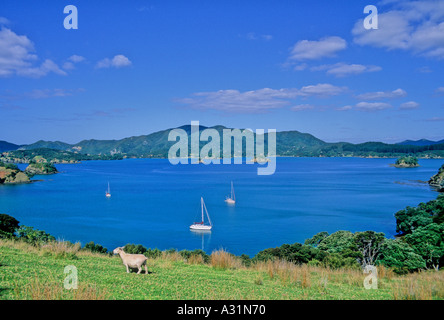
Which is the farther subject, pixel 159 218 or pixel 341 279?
pixel 159 218

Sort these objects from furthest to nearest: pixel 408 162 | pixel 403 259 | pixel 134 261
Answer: pixel 408 162 → pixel 403 259 → pixel 134 261

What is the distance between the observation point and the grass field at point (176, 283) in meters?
6.53

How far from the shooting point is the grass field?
21.4 feet

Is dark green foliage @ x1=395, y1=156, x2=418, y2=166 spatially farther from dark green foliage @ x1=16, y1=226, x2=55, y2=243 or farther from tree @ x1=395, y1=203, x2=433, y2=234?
dark green foliage @ x1=16, y1=226, x2=55, y2=243

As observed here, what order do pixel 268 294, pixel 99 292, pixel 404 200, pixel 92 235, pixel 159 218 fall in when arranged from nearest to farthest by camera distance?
pixel 99 292 < pixel 268 294 < pixel 92 235 < pixel 159 218 < pixel 404 200

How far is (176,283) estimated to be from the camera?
7961 mm

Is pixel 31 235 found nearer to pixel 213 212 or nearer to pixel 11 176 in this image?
pixel 213 212

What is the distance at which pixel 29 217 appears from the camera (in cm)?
5672

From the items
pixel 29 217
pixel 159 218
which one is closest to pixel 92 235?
pixel 159 218

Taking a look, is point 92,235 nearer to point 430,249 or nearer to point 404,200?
point 430,249

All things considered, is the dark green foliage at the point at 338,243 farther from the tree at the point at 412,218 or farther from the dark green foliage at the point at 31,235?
the dark green foliage at the point at 31,235

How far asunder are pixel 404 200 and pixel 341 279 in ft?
216

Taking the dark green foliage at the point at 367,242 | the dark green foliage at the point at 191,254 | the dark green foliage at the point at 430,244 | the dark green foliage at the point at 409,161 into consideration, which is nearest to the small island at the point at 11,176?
the dark green foliage at the point at 191,254

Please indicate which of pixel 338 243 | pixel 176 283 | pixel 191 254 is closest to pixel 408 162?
pixel 338 243
